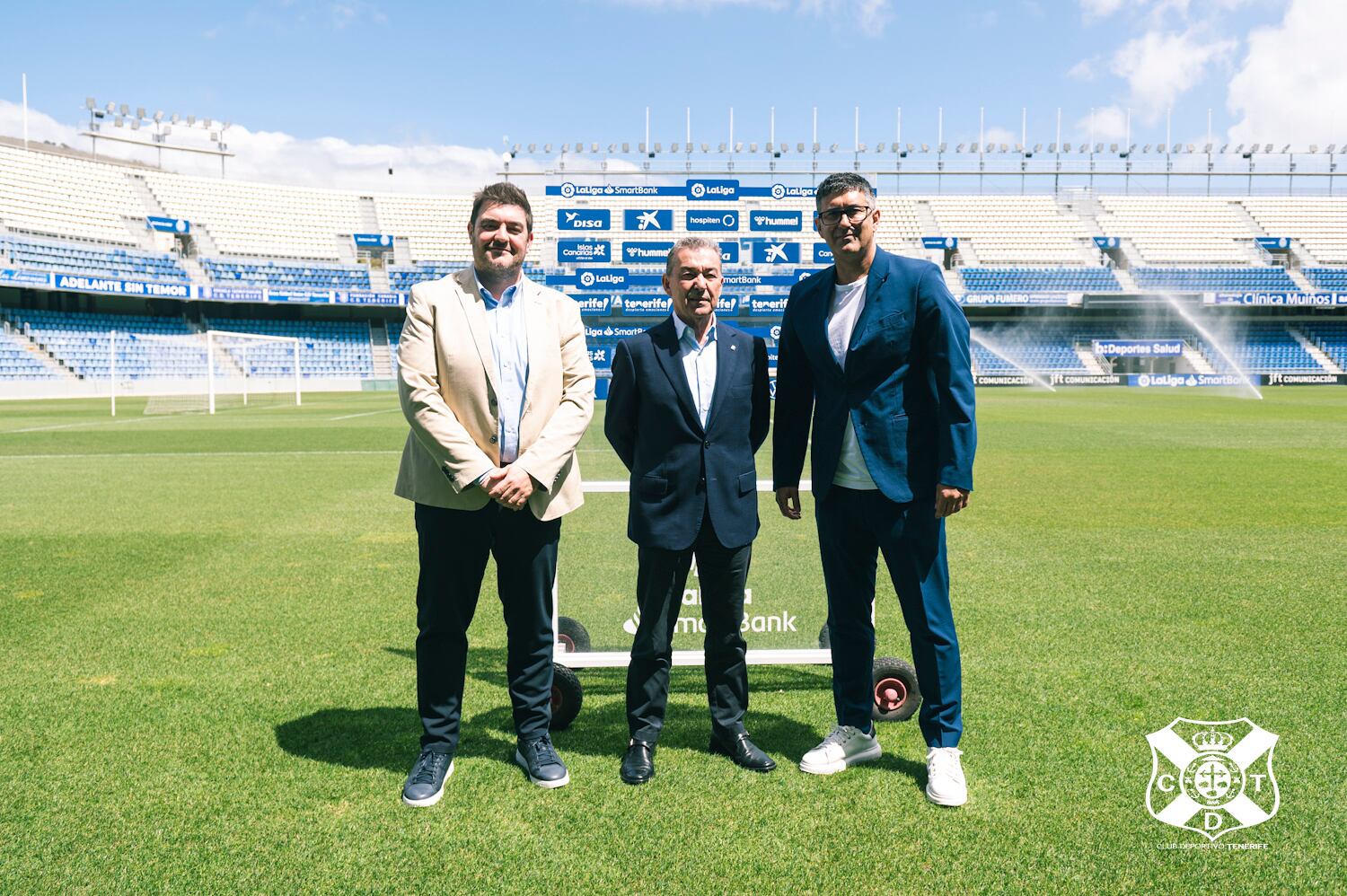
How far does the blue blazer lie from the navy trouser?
10 cm

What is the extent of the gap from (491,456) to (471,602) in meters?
0.50

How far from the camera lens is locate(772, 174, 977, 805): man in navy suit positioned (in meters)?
2.99

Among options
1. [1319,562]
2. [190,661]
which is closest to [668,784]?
[190,661]

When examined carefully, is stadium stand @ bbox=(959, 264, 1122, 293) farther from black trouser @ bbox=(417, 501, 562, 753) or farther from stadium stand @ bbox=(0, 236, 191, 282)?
black trouser @ bbox=(417, 501, 562, 753)

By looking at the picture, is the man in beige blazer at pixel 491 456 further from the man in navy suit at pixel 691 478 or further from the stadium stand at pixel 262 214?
the stadium stand at pixel 262 214

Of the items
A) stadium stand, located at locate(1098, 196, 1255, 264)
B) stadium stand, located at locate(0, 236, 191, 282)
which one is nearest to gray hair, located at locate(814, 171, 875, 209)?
stadium stand, located at locate(0, 236, 191, 282)

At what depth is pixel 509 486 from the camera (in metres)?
2.95

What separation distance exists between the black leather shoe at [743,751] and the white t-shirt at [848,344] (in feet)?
3.06

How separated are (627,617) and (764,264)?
1.99 metres

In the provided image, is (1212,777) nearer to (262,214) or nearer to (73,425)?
(73,425)

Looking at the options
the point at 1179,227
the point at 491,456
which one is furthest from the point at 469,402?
the point at 1179,227

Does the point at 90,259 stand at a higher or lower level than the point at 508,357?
higher

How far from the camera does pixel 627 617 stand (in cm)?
395

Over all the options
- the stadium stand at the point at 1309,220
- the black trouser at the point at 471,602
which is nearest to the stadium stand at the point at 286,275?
the black trouser at the point at 471,602
